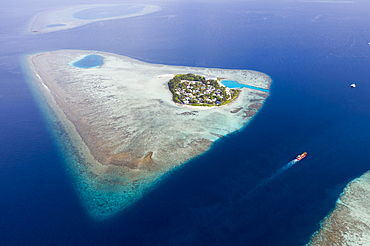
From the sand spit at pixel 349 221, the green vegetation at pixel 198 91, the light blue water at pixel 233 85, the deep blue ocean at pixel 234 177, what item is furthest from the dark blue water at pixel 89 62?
the sand spit at pixel 349 221

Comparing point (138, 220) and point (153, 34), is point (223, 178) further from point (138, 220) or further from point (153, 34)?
point (153, 34)

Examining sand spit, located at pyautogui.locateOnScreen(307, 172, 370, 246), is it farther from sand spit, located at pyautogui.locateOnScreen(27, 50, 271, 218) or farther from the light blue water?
the light blue water

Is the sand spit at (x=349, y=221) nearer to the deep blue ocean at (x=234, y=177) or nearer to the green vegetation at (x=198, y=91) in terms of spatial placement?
the deep blue ocean at (x=234, y=177)

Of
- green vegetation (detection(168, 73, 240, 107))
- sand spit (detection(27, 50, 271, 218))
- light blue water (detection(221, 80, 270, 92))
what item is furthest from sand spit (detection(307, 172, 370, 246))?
light blue water (detection(221, 80, 270, 92))

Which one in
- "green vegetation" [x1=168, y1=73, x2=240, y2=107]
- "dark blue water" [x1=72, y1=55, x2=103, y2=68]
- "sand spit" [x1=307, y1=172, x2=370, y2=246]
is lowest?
"sand spit" [x1=307, y1=172, x2=370, y2=246]

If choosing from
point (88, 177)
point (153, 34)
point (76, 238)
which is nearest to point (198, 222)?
point (76, 238)

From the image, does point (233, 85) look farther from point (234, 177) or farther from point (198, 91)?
point (234, 177)
